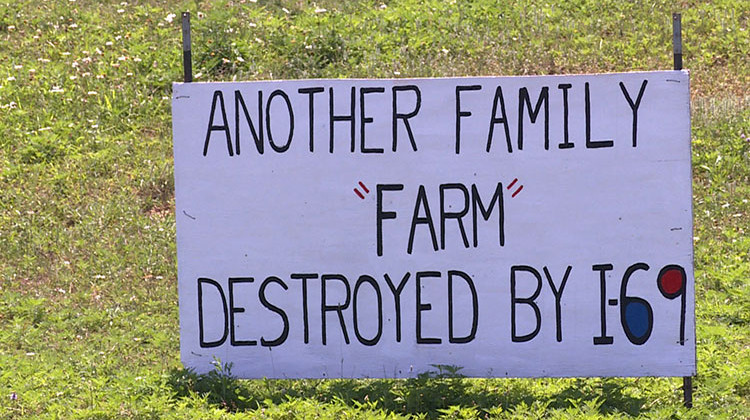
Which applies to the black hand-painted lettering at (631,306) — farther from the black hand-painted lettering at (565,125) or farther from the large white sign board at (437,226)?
the black hand-painted lettering at (565,125)

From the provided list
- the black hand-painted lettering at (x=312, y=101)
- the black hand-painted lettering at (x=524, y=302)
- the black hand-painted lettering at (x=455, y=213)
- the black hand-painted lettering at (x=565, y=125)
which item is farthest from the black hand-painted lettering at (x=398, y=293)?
the black hand-painted lettering at (x=565, y=125)

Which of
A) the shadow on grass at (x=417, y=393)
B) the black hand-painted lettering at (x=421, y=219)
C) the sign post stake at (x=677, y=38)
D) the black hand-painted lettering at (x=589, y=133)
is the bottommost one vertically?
the shadow on grass at (x=417, y=393)

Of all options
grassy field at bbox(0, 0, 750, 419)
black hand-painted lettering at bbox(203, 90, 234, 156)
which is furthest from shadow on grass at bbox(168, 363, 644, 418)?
black hand-painted lettering at bbox(203, 90, 234, 156)

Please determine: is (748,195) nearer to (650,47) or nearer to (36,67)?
(650,47)

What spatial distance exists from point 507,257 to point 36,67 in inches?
278

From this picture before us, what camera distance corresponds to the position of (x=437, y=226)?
5414 mm

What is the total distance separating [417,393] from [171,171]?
15.7 ft

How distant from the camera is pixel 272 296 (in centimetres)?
548

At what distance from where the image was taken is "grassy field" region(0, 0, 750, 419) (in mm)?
5406

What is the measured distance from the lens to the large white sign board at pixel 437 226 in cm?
532

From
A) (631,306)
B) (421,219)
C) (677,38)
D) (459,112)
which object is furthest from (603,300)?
(677,38)

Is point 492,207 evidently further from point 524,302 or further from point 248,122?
point 248,122

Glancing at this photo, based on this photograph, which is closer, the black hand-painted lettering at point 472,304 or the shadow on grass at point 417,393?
the shadow on grass at point 417,393

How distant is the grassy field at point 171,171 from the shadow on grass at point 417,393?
0.04 ft
